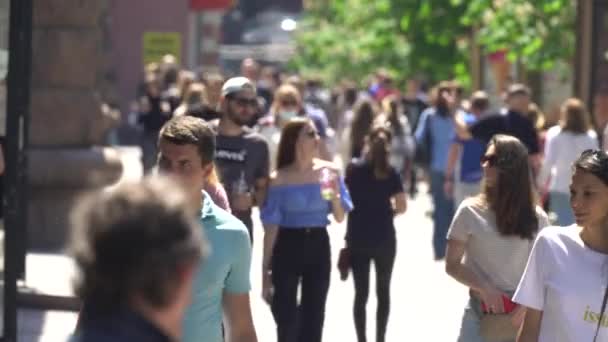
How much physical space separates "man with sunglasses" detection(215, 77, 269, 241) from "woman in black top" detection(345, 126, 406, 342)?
4.30 feet

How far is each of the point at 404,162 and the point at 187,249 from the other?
20.8 m

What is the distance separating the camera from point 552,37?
24.0 metres

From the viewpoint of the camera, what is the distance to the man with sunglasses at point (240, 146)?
9.98 meters

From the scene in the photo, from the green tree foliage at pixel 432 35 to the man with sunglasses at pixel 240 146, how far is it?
1366 cm

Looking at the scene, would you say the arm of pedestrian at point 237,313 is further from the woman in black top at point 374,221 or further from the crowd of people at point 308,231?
the woman in black top at point 374,221

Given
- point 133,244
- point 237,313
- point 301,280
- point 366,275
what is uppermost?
point 133,244

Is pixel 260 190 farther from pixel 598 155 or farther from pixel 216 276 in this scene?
pixel 216 276

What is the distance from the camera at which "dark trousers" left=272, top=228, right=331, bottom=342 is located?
10.3 m

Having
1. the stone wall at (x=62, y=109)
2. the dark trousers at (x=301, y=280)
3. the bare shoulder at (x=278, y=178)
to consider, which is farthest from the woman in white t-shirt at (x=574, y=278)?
the stone wall at (x=62, y=109)

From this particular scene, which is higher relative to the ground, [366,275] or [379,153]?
[379,153]

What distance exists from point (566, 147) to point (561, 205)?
0.63 metres

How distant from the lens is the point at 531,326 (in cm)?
604

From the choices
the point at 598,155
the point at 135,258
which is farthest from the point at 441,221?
the point at 135,258

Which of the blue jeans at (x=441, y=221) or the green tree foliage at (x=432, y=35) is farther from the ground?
the green tree foliage at (x=432, y=35)
